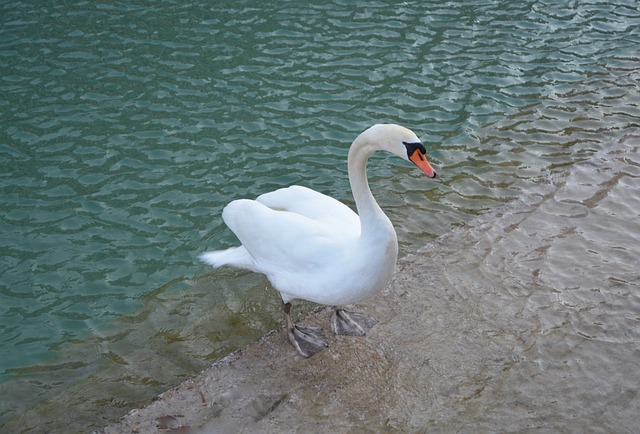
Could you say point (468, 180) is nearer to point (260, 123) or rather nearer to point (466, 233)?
point (466, 233)

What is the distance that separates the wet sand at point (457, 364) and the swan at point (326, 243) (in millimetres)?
339

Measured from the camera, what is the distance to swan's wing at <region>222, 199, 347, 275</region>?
5188 mm

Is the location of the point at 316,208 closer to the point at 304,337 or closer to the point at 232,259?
the point at 232,259

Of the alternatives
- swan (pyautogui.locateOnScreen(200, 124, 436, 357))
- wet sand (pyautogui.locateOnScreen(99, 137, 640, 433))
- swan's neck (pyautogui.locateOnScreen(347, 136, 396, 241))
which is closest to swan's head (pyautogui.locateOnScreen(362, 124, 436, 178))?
swan (pyautogui.locateOnScreen(200, 124, 436, 357))

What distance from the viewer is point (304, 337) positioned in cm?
557

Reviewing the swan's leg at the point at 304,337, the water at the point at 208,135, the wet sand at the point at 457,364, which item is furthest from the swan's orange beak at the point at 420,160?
the water at the point at 208,135

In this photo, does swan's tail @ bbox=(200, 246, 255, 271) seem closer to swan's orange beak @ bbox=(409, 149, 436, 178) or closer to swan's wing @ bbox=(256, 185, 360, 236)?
swan's wing @ bbox=(256, 185, 360, 236)

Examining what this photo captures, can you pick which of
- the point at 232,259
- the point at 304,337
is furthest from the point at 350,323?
the point at 232,259

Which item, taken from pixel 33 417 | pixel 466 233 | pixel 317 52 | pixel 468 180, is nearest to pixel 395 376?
pixel 466 233

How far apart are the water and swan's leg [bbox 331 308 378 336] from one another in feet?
1.88

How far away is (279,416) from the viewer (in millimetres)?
4875

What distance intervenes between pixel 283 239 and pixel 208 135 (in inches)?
137

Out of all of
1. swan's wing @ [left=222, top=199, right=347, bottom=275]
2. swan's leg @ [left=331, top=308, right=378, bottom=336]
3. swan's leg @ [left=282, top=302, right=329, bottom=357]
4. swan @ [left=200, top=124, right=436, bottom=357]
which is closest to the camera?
swan @ [left=200, top=124, right=436, bottom=357]

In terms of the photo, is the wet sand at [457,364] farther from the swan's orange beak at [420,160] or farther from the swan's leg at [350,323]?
the swan's orange beak at [420,160]
